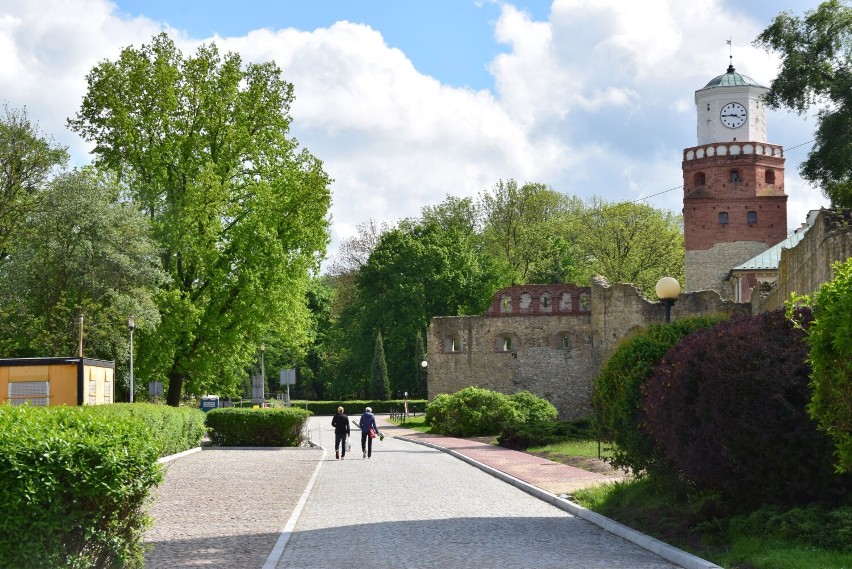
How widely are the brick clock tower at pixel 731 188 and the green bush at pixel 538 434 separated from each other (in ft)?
98.8

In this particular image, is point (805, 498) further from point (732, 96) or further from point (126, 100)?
point (732, 96)

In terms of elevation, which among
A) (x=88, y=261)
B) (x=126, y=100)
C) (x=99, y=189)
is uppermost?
(x=126, y=100)

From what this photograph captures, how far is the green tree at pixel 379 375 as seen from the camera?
66812 millimetres

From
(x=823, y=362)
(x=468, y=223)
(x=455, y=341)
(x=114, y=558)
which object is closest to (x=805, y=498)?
(x=823, y=362)

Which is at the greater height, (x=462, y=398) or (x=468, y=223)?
(x=468, y=223)

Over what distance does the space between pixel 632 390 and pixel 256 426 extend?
68.8 ft

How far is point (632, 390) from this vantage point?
1299 centimetres

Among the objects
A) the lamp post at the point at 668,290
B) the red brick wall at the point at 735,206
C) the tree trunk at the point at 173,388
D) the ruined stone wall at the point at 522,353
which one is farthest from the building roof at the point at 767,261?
the lamp post at the point at 668,290

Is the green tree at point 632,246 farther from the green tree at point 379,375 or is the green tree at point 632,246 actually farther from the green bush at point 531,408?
the green bush at point 531,408

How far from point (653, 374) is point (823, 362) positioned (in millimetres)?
4407

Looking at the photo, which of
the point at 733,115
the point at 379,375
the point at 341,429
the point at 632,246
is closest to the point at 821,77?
the point at 341,429

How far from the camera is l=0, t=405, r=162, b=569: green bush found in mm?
7676

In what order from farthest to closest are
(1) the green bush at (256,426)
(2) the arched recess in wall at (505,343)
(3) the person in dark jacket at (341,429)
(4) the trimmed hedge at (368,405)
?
(4) the trimmed hedge at (368,405)
(2) the arched recess in wall at (505,343)
(1) the green bush at (256,426)
(3) the person in dark jacket at (341,429)

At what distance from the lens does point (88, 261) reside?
109ft
